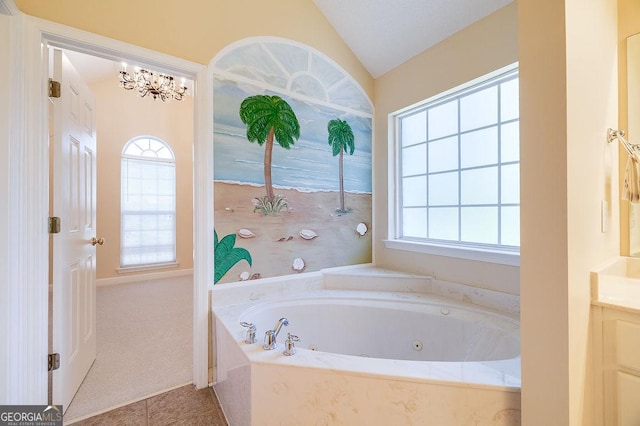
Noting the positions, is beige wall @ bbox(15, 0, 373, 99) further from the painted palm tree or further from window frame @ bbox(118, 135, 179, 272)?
window frame @ bbox(118, 135, 179, 272)

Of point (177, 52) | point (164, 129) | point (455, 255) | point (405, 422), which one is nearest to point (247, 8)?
point (177, 52)

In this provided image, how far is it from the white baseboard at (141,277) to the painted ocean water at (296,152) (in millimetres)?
3651

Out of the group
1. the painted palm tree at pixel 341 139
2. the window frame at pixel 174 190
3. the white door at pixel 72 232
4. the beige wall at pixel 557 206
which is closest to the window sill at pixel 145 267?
the window frame at pixel 174 190

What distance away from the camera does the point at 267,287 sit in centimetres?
206

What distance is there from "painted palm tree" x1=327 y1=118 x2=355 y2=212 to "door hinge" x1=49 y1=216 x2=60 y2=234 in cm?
189

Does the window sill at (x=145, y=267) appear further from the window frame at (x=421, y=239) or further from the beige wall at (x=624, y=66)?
the beige wall at (x=624, y=66)

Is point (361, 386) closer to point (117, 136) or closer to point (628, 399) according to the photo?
point (628, 399)

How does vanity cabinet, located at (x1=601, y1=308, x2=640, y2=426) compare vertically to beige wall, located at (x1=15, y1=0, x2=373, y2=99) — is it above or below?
below

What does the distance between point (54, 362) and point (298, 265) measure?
59.6 inches

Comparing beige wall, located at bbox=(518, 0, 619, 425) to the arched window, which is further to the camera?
the arched window

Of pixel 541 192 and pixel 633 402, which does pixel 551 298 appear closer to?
pixel 541 192

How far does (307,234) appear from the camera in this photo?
2281mm

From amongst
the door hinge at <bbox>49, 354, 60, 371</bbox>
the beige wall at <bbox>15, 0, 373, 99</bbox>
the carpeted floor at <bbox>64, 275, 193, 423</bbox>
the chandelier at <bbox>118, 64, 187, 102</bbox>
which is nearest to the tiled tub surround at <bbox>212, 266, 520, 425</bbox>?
the carpeted floor at <bbox>64, 275, 193, 423</bbox>

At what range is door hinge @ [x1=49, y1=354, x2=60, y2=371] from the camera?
56.7 inches
